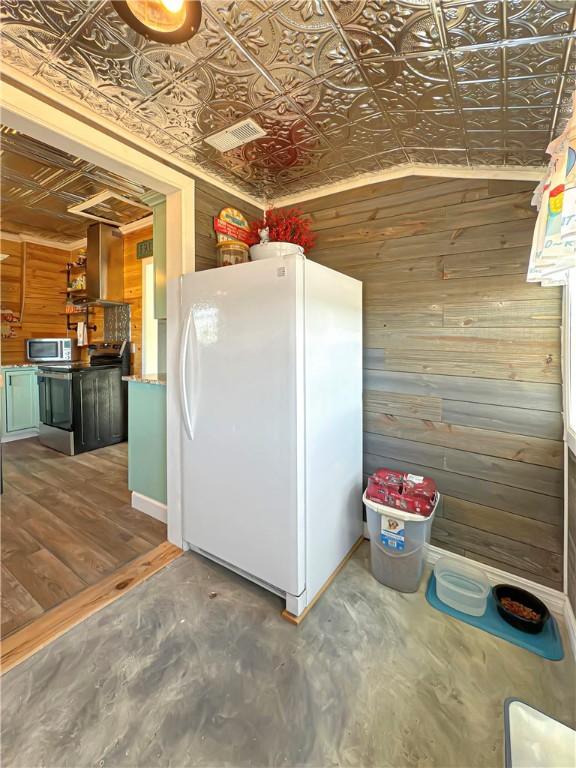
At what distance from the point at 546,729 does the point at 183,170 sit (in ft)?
10.0

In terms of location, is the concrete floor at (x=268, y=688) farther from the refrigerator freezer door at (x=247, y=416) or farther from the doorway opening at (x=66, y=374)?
the doorway opening at (x=66, y=374)

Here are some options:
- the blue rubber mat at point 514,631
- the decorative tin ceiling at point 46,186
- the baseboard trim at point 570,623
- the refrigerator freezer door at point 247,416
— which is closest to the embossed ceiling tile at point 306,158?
the refrigerator freezer door at point 247,416

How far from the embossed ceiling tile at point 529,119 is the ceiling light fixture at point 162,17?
1.25 meters

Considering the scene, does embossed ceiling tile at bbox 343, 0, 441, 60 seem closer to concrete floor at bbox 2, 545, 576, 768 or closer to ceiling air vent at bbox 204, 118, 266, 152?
ceiling air vent at bbox 204, 118, 266, 152

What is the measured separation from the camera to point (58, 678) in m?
1.29

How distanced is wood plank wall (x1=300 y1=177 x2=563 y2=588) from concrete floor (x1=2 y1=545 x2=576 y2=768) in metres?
0.59

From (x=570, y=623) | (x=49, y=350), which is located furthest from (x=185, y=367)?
(x=49, y=350)

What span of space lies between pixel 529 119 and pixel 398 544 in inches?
80.3

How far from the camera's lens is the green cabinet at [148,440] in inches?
91.8

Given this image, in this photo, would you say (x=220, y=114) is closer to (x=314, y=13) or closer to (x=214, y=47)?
(x=214, y=47)

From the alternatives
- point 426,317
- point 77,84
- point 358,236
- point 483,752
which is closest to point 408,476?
point 426,317

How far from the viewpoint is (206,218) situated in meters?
2.17

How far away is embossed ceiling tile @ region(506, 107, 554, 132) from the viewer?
4.27 ft

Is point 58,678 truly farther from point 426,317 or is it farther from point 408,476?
point 426,317
